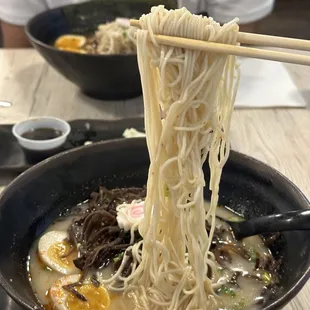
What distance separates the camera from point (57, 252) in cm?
113

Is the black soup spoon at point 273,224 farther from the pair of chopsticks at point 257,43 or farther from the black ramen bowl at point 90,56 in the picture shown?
the black ramen bowl at point 90,56

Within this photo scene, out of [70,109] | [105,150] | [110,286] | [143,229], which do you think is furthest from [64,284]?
[70,109]

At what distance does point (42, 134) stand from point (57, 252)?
1.92 feet

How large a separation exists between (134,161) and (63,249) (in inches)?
11.8

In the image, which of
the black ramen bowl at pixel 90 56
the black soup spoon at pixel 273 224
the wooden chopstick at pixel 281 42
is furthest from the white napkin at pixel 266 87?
the wooden chopstick at pixel 281 42

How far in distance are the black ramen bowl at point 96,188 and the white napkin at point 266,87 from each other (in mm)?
→ 771

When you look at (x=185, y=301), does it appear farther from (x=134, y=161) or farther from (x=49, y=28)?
(x=49, y=28)

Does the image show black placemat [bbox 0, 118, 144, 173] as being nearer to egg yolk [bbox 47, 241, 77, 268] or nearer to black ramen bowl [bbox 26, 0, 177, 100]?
black ramen bowl [bbox 26, 0, 177, 100]

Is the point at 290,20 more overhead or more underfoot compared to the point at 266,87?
more underfoot

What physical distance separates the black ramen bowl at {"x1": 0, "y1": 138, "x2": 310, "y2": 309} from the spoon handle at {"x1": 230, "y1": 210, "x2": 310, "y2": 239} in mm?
55

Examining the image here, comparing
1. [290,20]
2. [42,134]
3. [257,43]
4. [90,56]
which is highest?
[257,43]

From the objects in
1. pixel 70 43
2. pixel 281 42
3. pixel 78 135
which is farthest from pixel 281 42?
pixel 70 43

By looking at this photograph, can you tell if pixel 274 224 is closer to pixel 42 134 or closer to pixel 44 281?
pixel 44 281

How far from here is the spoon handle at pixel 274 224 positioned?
96 centimetres
